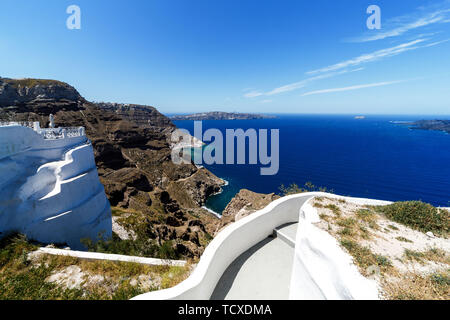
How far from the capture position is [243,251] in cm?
638

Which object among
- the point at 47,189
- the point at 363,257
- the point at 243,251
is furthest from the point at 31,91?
the point at 363,257

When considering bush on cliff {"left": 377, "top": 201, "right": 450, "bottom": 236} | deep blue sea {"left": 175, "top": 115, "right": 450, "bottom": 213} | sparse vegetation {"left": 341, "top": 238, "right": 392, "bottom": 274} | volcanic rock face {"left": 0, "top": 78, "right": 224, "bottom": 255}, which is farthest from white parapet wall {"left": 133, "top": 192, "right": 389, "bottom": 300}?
deep blue sea {"left": 175, "top": 115, "right": 450, "bottom": 213}

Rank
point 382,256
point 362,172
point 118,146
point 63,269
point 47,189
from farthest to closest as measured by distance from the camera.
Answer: point 118,146 < point 362,172 < point 47,189 < point 63,269 < point 382,256

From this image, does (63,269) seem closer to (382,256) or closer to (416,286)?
(382,256)

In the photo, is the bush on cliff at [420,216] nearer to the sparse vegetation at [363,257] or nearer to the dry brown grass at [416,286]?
the dry brown grass at [416,286]

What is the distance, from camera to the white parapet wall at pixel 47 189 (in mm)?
9922

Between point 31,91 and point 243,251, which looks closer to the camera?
point 243,251

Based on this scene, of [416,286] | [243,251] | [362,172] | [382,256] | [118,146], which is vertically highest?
[118,146]

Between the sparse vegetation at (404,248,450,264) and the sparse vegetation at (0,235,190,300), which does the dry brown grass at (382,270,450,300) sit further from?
the sparse vegetation at (0,235,190,300)

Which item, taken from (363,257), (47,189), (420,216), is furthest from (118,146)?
(420,216)

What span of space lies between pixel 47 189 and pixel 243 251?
517 inches

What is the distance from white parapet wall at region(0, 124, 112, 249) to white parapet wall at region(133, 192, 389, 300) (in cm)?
1173

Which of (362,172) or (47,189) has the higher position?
(47,189)

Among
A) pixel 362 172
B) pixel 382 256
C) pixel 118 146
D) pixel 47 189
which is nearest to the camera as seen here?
pixel 382 256
